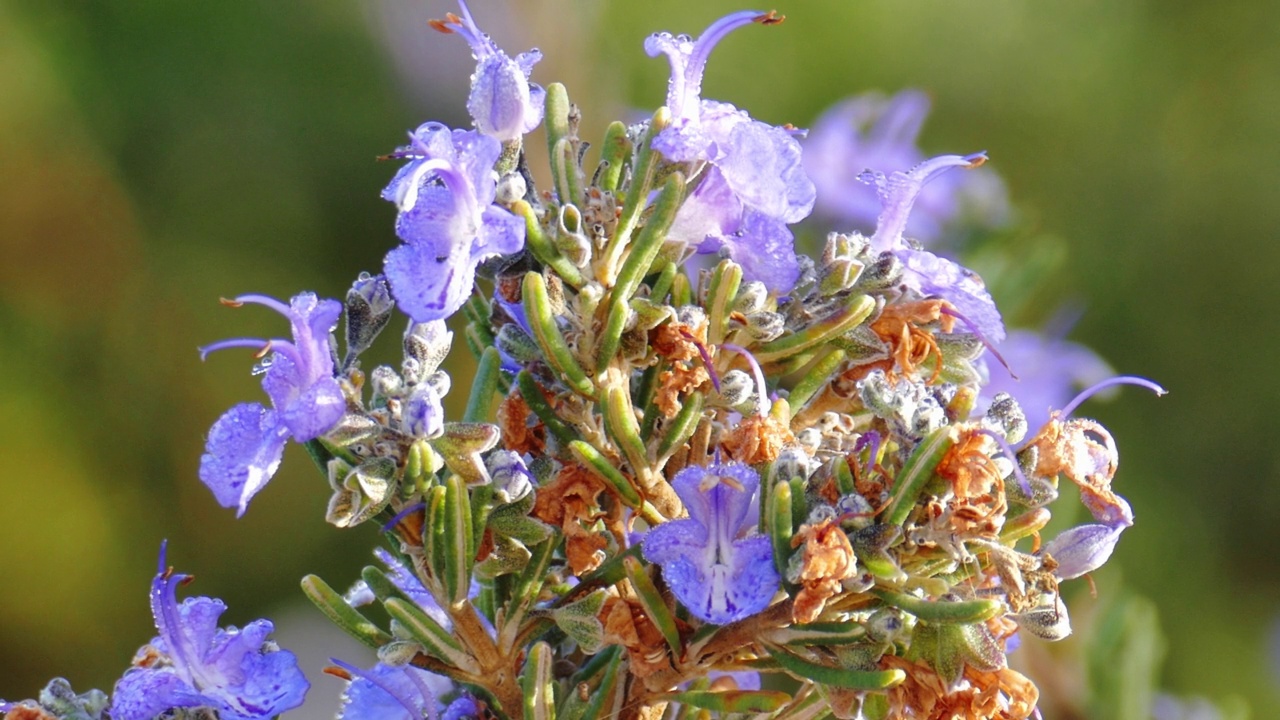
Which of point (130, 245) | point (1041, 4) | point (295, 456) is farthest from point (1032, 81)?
point (130, 245)

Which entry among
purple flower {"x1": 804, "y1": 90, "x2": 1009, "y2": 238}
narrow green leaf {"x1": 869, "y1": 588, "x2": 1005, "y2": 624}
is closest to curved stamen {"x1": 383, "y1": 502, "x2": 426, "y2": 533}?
narrow green leaf {"x1": 869, "y1": 588, "x2": 1005, "y2": 624}

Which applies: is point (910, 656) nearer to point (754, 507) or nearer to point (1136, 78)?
point (754, 507)

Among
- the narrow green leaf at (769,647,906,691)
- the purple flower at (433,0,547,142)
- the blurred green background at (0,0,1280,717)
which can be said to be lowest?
the blurred green background at (0,0,1280,717)

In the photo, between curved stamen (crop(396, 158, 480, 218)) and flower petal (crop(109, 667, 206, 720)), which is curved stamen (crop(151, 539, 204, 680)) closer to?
flower petal (crop(109, 667, 206, 720))

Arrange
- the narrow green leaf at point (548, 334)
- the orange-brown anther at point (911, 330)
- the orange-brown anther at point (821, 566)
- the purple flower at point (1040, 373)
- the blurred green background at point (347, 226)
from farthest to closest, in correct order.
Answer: the blurred green background at point (347, 226), the purple flower at point (1040, 373), the orange-brown anther at point (911, 330), the narrow green leaf at point (548, 334), the orange-brown anther at point (821, 566)

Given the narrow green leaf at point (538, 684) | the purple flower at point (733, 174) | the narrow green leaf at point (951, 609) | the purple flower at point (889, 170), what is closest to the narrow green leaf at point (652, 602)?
the narrow green leaf at point (538, 684)

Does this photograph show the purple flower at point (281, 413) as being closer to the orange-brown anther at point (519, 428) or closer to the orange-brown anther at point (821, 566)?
the orange-brown anther at point (519, 428)
